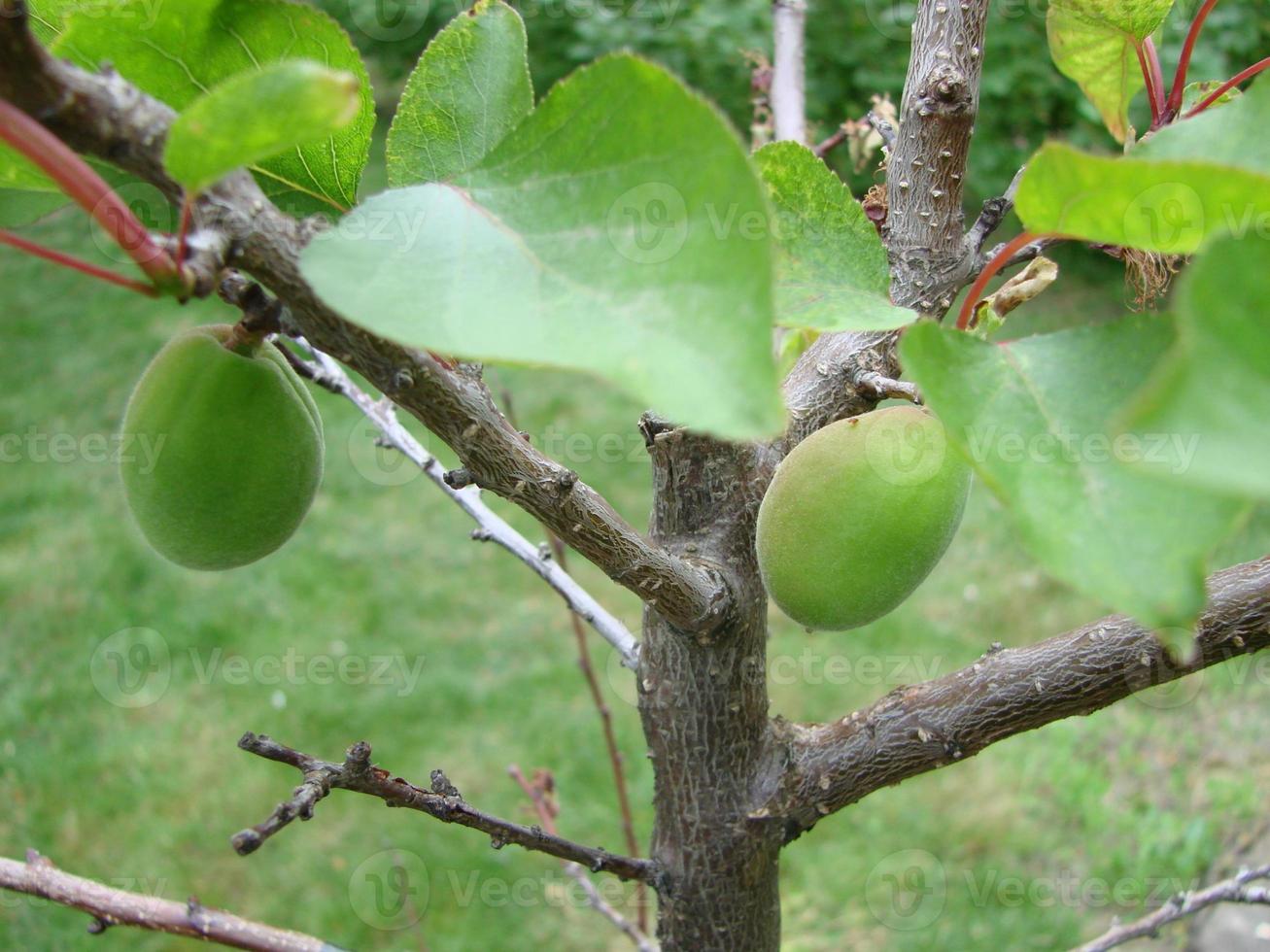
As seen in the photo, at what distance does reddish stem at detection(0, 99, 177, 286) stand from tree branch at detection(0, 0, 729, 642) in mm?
15

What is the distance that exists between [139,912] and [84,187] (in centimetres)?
71

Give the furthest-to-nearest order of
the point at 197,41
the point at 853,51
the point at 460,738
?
1. the point at 853,51
2. the point at 460,738
3. the point at 197,41

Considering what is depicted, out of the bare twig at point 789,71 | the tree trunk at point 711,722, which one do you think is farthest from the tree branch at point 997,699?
the bare twig at point 789,71

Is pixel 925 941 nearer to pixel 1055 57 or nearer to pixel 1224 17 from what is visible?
pixel 1055 57

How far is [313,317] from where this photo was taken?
48 cm

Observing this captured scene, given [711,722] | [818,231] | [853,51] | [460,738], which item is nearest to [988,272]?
[818,231]

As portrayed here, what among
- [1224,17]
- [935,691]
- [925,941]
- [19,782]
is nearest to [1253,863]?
[925,941]

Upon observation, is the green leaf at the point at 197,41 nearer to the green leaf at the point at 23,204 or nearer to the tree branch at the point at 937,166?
the green leaf at the point at 23,204

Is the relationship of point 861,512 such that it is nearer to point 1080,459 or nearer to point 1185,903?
point 1080,459

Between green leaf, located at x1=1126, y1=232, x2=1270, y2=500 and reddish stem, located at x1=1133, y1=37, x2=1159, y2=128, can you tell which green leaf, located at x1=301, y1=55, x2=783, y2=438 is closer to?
green leaf, located at x1=1126, y1=232, x2=1270, y2=500

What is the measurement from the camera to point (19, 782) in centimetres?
243

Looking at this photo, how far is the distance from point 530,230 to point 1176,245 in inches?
10.4

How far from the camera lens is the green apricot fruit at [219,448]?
Answer: 67 centimetres

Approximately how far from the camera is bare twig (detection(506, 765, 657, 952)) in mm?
1174
